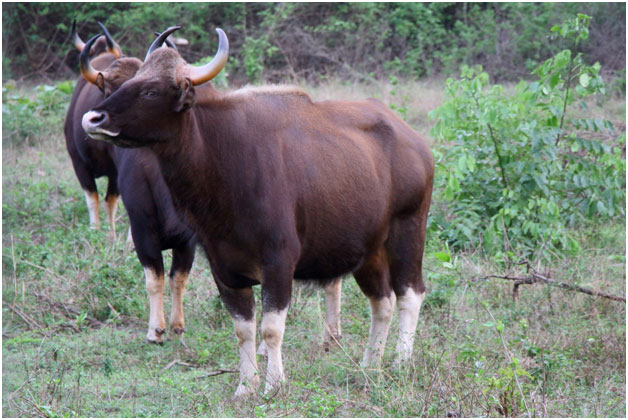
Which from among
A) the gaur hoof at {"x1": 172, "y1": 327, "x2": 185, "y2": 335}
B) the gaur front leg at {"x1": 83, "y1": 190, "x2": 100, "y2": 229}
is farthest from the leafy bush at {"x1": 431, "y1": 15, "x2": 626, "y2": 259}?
the gaur front leg at {"x1": 83, "y1": 190, "x2": 100, "y2": 229}

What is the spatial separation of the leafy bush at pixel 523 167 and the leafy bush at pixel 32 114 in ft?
23.9

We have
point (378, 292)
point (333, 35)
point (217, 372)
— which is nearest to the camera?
point (217, 372)

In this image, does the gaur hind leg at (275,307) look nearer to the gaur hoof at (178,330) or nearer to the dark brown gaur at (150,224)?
the dark brown gaur at (150,224)

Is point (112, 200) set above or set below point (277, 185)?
below

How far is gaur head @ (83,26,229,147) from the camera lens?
438 cm

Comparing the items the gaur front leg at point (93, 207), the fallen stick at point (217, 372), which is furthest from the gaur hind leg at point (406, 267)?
the gaur front leg at point (93, 207)

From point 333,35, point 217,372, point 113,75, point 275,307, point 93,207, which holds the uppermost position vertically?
point 113,75

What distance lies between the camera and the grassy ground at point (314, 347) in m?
4.72

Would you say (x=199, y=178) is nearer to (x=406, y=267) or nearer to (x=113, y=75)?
(x=406, y=267)

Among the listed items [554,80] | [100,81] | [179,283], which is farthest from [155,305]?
[554,80]

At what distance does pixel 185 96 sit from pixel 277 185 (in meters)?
0.76

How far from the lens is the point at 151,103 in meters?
4.50

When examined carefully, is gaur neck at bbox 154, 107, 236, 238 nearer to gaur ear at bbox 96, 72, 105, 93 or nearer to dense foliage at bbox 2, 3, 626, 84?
gaur ear at bbox 96, 72, 105, 93

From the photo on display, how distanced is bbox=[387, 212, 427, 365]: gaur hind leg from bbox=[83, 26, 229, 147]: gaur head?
1824mm
